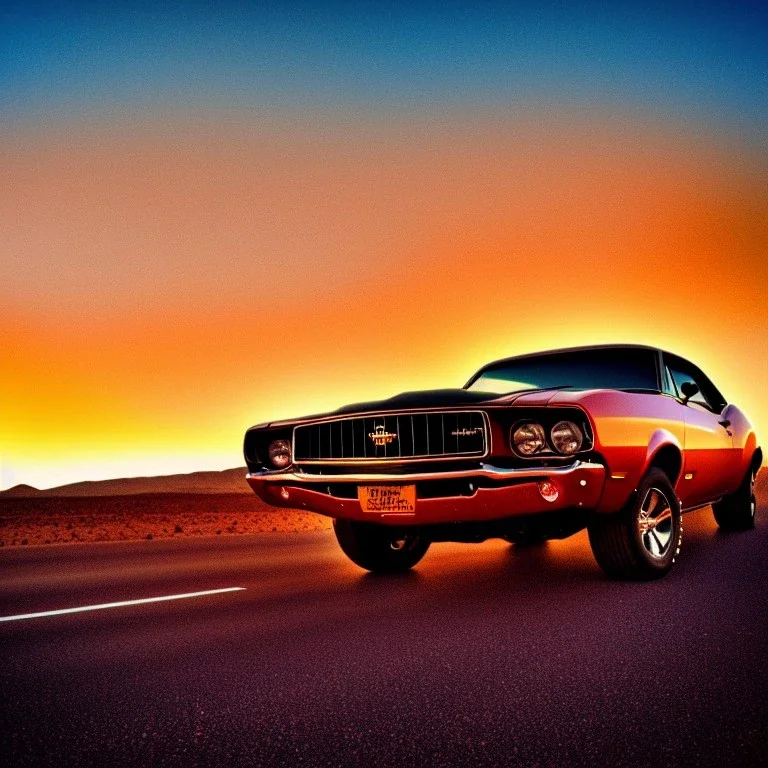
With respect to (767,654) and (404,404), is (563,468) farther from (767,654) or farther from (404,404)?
(767,654)

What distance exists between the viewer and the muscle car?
493 centimetres

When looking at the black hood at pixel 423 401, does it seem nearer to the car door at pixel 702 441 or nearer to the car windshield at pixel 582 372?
the car windshield at pixel 582 372

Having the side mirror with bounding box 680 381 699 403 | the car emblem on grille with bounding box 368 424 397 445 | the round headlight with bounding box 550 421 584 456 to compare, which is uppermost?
the side mirror with bounding box 680 381 699 403

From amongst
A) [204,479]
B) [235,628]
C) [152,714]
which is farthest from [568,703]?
[204,479]

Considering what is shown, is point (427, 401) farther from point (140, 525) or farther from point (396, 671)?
point (140, 525)

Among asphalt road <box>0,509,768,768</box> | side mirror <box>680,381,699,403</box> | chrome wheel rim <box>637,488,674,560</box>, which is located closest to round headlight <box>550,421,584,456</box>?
chrome wheel rim <box>637,488,674,560</box>

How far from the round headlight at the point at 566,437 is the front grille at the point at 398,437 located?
45 cm

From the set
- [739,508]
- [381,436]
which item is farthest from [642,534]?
[739,508]

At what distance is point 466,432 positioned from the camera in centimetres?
515

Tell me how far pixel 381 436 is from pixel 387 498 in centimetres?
45

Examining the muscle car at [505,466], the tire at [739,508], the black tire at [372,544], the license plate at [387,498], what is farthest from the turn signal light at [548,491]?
the tire at [739,508]

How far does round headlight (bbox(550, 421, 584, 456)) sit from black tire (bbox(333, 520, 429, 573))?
1.74 meters

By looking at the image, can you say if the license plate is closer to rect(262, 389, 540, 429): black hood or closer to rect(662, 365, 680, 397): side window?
rect(262, 389, 540, 429): black hood

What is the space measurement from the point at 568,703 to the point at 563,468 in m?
2.21
